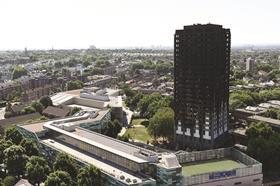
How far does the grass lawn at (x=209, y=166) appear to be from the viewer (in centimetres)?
4684

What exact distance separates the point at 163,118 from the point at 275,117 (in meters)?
24.9

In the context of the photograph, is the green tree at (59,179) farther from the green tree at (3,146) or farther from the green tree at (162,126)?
the green tree at (162,126)

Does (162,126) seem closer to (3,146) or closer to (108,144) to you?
(108,144)

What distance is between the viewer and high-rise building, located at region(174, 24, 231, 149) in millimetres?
62312

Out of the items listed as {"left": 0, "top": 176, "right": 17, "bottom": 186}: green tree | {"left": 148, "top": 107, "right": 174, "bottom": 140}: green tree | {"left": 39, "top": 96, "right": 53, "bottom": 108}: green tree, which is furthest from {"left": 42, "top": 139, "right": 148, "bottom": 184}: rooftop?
{"left": 39, "top": 96, "right": 53, "bottom": 108}: green tree

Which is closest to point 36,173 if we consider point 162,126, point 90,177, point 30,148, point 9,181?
point 9,181

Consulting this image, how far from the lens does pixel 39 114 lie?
85812 mm

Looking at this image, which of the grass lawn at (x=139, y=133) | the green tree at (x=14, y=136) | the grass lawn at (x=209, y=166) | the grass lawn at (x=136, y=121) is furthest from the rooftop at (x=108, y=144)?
the grass lawn at (x=136, y=121)

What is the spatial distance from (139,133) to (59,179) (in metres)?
35.2

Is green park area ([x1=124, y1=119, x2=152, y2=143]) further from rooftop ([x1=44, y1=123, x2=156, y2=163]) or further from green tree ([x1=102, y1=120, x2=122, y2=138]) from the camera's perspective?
rooftop ([x1=44, y1=123, x2=156, y2=163])

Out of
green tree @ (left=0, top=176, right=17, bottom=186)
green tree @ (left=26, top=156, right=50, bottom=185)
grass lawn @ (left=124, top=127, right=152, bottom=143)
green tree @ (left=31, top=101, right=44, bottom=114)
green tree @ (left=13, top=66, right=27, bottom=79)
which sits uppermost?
green tree @ (left=13, top=66, right=27, bottom=79)

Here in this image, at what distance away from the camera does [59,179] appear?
4291cm

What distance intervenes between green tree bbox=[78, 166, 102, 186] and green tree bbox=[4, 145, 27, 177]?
40.1ft

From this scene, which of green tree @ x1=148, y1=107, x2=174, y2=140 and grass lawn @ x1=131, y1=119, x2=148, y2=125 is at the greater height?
green tree @ x1=148, y1=107, x2=174, y2=140
